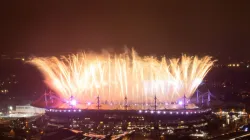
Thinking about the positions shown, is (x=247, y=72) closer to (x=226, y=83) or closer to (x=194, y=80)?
(x=226, y=83)

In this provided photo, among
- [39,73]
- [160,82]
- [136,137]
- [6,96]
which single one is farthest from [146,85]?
[39,73]

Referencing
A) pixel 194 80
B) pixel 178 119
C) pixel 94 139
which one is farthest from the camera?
pixel 194 80

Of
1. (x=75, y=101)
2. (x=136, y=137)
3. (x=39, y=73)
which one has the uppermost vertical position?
(x=39, y=73)

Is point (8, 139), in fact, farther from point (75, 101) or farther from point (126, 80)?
point (126, 80)

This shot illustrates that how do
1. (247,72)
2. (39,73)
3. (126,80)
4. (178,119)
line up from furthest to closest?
(247,72) < (39,73) < (126,80) < (178,119)

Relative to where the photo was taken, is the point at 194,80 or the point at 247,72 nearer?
the point at 194,80

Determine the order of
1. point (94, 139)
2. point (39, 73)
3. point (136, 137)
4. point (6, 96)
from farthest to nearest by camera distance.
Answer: point (39, 73) → point (6, 96) → point (136, 137) → point (94, 139)

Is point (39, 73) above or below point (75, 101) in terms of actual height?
above

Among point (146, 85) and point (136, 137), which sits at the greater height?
point (146, 85)

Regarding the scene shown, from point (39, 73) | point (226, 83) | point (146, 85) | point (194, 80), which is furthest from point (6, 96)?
point (226, 83)
